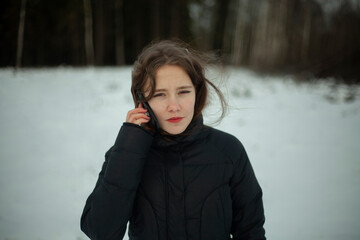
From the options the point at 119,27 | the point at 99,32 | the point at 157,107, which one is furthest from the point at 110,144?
the point at 99,32

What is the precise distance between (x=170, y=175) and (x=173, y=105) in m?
0.37

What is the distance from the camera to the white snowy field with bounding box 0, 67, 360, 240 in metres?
2.86

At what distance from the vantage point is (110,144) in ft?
15.7

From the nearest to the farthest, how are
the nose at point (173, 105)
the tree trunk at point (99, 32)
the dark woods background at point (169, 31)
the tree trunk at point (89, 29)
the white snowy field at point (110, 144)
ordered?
1. the nose at point (173, 105)
2. the white snowy field at point (110, 144)
3. the dark woods background at point (169, 31)
4. the tree trunk at point (89, 29)
5. the tree trunk at point (99, 32)

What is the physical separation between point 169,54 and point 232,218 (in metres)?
1.02

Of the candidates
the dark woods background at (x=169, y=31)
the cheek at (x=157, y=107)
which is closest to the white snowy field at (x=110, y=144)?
the cheek at (x=157, y=107)

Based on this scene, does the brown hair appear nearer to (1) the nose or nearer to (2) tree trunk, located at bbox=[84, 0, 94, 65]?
(1) the nose

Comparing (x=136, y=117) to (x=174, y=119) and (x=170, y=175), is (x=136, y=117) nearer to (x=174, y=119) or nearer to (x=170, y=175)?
(x=174, y=119)

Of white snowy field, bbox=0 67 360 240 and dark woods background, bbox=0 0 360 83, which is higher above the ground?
dark woods background, bbox=0 0 360 83

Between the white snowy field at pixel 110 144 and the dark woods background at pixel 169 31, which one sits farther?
the dark woods background at pixel 169 31

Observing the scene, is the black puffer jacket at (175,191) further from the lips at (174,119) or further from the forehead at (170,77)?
the forehead at (170,77)

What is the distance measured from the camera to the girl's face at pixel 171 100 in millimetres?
1239

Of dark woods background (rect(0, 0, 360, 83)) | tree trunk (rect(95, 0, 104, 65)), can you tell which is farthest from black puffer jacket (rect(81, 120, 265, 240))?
tree trunk (rect(95, 0, 104, 65))

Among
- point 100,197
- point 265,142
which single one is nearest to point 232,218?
point 100,197
